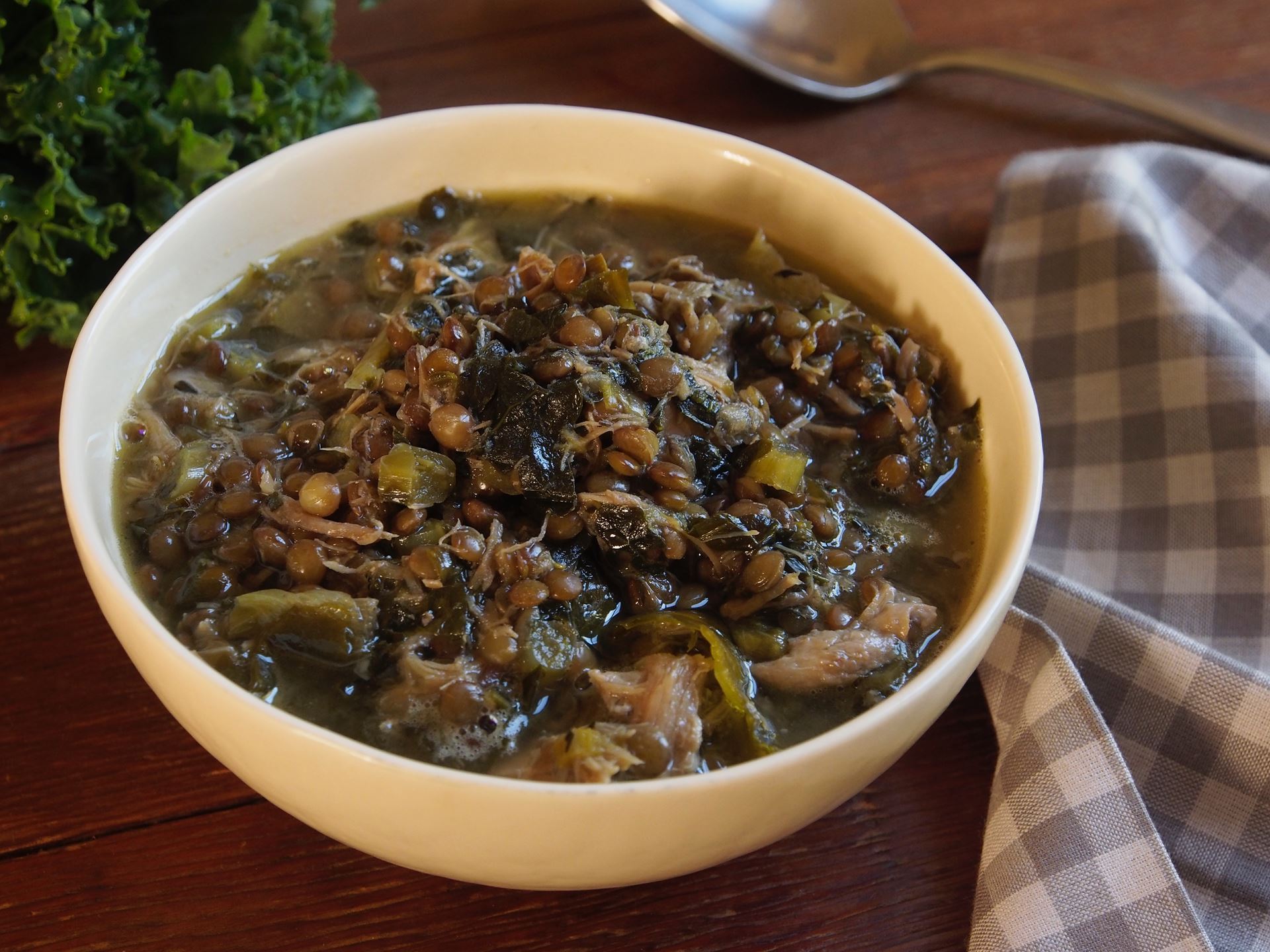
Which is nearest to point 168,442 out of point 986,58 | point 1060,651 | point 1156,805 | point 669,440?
point 669,440

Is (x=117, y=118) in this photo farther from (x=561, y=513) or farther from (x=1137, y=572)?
(x=1137, y=572)

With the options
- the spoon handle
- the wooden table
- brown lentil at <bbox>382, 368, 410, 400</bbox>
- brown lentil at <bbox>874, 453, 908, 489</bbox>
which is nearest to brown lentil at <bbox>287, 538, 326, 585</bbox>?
brown lentil at <bbox>382, 368, 410, 400</bbox>

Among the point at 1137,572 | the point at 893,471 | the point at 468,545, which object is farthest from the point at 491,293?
the point at 1137,572

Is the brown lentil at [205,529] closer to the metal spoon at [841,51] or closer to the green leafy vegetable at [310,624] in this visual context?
the green leafy vegetable at [310,624]

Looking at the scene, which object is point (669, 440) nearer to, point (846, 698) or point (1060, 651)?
point (846, 698)

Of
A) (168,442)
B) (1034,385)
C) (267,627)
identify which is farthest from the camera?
(1034,385)
